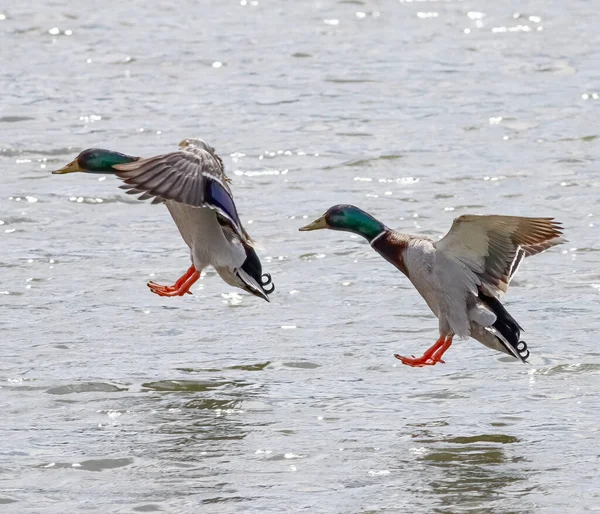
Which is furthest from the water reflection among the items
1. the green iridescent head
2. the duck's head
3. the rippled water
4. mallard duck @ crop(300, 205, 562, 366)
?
the duck's head

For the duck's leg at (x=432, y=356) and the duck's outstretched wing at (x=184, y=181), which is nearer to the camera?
the duck's outstretched wing at (x=184, y=181)

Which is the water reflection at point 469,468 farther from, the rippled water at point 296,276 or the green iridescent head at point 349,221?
the green iridescent head at point 349,221

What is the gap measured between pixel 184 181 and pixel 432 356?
158cm

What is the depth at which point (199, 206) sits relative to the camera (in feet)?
26.6

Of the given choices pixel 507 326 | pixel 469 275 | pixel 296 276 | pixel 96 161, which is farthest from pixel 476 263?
pixel 296 276

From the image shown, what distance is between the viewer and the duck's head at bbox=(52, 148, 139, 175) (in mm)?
8789

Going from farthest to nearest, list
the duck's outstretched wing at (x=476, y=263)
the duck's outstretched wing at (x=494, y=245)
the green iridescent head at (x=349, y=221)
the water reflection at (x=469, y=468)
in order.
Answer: the green iridescent head at (x=349, y=221), the duck's outstretched wing at (x=476, y=263), the duck's outstretched wing at (x=494, y=245), the water reflection at (x=469, y=468)

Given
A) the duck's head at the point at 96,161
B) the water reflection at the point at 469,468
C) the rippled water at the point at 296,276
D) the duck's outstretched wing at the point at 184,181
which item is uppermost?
the duck's outstretched wing at the point at 184,181

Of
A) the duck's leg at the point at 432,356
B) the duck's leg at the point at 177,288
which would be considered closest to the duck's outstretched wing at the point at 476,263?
the duck's leg at the point at 432,356

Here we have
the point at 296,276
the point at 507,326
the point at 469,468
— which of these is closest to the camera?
the point at 469,468

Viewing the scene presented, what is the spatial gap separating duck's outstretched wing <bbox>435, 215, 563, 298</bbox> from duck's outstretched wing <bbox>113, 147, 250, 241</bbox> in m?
1.16

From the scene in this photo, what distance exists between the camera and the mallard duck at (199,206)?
8.12m

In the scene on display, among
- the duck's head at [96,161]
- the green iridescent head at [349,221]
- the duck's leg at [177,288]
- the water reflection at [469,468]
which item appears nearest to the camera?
the water reflection at [469,468]

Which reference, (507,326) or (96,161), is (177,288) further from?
(507,326)
